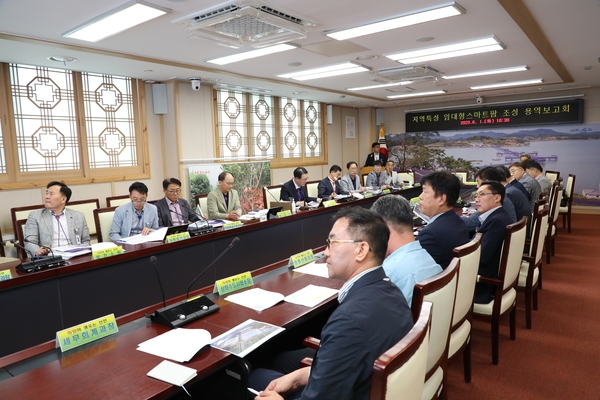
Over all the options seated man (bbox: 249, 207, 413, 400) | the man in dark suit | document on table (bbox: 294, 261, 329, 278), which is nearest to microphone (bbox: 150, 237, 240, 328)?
seated man (bbox: 249, 207, 413, 400)

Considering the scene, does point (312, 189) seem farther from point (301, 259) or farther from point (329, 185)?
point (301, 259)

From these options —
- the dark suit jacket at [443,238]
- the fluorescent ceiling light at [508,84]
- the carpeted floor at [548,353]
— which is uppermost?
the fluorescent ceiling light at [508,84]

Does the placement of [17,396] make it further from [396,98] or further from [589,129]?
[589,129]

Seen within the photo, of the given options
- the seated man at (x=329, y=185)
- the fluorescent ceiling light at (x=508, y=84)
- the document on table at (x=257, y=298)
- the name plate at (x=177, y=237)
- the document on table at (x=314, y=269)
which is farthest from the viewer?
the fluorescent ceiling light at (x=508, y=84)

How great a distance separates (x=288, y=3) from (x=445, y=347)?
101 inches

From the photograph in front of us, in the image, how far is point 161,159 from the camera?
19.7 feet

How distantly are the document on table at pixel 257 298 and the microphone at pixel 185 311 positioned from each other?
0.43ft

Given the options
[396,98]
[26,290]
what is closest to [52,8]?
[26,290]

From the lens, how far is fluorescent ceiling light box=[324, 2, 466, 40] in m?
3.08

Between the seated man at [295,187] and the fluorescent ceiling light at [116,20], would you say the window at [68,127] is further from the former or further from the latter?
the seated man at [295,187]

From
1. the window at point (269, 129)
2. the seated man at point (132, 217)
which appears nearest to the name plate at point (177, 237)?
the seated man at point (132, 217)

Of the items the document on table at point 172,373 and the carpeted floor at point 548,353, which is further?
the carpeted floor at point 548,353

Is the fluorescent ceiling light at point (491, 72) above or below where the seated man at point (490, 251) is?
above

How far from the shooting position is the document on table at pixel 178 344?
134 centimetres
